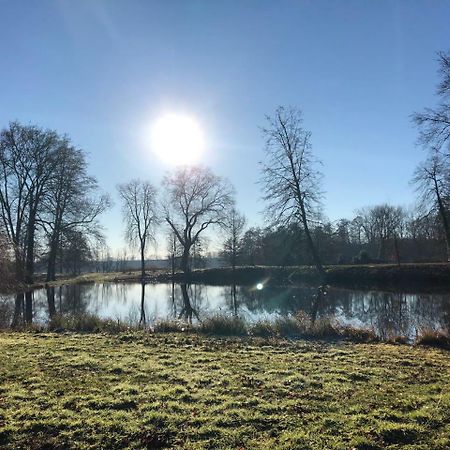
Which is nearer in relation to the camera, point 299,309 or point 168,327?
point 168,327

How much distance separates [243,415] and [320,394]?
4.73ft

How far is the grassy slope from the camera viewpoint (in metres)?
4.75

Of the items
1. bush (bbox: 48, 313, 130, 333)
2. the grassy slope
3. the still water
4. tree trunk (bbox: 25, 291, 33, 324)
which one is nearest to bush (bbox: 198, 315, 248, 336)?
the still water

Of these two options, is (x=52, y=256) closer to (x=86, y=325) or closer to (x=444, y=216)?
(x=86, y=325)

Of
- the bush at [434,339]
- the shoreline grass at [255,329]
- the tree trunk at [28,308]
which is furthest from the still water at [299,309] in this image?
the bush at [434,339]

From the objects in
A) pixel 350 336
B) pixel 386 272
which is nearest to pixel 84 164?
pixel 386 272

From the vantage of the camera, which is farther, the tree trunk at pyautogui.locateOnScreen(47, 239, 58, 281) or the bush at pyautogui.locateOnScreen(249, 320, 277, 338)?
the tree trunk at pyautogui.locateOnScreen(47, 239, 58, 281)

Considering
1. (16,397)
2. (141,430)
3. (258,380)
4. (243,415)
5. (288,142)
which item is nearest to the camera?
(141,430)

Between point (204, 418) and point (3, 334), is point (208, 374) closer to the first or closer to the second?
point (204, 418)

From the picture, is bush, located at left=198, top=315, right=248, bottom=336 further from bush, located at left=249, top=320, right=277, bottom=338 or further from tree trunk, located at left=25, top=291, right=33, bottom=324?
tree trunk, located at left=25, top=291, right=33, bottom=324

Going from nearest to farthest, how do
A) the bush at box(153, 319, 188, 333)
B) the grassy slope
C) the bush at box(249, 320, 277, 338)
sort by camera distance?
1. the grassy slope
2. the bush at box(249, 320, 277, 338)
3. the bush at box(153, 319, 188, 333)

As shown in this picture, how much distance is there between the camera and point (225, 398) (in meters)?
6.04

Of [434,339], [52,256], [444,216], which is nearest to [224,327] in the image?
[434,339]

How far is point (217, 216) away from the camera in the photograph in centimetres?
5194
